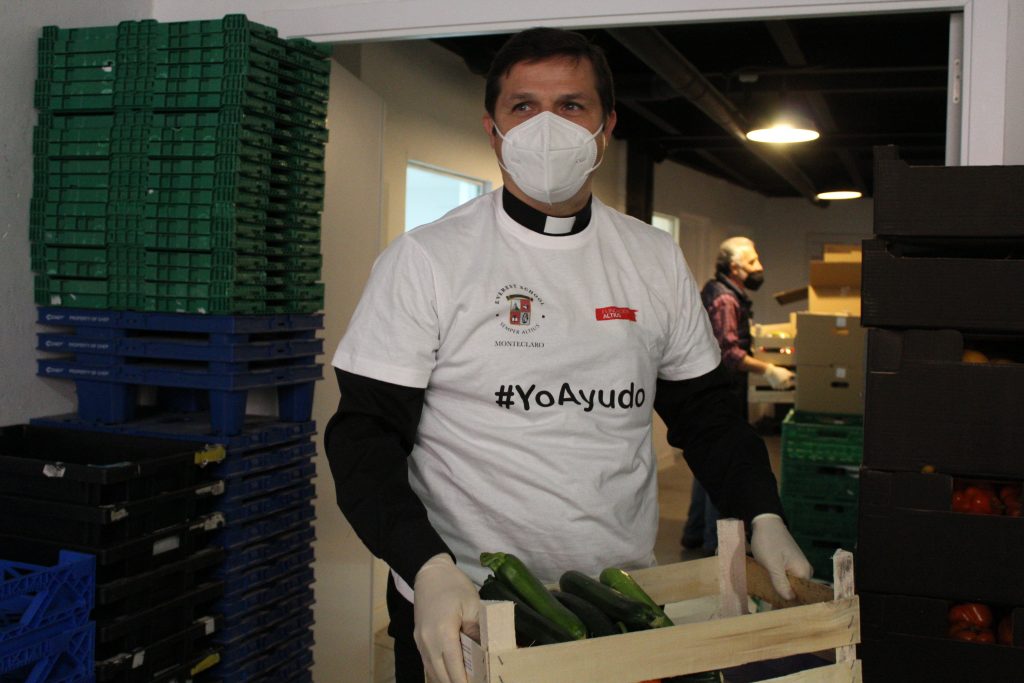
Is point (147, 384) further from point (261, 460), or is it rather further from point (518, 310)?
point (518, 310)

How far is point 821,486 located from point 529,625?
4492mm

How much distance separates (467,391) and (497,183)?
215 inches

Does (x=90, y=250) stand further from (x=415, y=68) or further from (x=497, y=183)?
(x=497, y=183)

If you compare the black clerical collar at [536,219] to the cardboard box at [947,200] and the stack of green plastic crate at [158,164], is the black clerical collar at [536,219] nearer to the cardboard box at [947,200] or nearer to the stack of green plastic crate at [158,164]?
the cardboard box at [947,200]

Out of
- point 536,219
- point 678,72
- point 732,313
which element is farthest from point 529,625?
point 678,72

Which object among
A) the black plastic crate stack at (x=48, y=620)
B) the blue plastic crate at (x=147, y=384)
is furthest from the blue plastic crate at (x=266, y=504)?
the black plastic crate stack at (x=48, y=620)

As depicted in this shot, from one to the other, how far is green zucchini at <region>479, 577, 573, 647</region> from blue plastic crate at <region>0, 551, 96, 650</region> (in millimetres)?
1221

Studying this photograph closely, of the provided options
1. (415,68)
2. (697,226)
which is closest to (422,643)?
(415,68)

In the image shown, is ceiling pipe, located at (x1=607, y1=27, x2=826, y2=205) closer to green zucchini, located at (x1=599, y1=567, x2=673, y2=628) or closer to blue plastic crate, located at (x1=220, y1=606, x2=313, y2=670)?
blue plastic crate, located at (x1=220, y1=606, x2=313, y2=670)

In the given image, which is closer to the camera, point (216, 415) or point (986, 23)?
point (986, 23)

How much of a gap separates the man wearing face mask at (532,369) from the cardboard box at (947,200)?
531mm

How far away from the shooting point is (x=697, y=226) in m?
12.4

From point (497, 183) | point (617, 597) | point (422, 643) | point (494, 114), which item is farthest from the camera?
point (497, 183)

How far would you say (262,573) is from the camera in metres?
3.20
